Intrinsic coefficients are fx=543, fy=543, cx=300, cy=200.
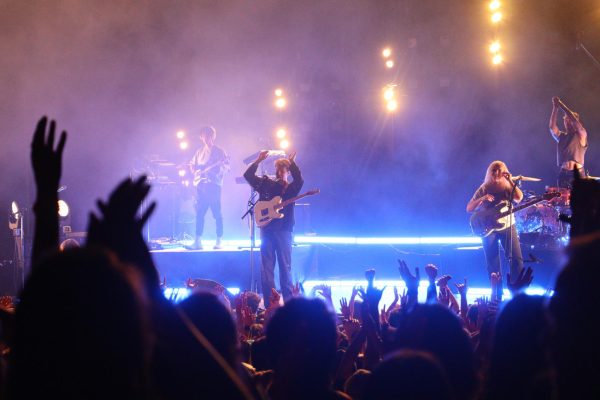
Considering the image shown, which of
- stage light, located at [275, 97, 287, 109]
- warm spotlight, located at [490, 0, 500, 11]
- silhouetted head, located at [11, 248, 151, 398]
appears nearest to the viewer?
silhouetted head, located at [11, 248, 151, 398]

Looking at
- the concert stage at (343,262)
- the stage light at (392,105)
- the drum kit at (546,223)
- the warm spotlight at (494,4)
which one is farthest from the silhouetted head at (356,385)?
the stage light at (392,105)

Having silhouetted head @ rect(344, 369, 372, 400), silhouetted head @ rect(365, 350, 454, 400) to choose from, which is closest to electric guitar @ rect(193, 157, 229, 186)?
silhouetted head @ rect(344, 369, 372, 400)

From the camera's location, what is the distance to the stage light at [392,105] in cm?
1534

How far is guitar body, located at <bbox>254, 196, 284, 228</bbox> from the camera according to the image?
325 inches

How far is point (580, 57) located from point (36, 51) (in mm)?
12009

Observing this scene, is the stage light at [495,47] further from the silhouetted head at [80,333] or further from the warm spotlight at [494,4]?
the silhouetted head at [80,333]

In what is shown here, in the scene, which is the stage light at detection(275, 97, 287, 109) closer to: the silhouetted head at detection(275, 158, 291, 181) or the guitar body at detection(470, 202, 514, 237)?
the silhouetted head at detection(275, 158, 291, 181)

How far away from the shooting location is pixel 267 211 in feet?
27.3

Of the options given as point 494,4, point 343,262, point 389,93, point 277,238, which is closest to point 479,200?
point 277,238

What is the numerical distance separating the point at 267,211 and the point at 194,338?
6.81 m

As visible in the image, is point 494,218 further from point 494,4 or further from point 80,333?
point 80,333

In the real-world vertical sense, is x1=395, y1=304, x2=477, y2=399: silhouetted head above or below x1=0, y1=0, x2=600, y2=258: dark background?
below

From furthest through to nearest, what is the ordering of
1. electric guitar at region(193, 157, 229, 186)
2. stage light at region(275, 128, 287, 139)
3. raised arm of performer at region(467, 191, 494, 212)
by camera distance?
1. stage light at region(275, 128, 287, 139)
2. electric guitar at region(193, 157, 229, 186)
3. raised arm of performer at region(467, 191, 494, 212)

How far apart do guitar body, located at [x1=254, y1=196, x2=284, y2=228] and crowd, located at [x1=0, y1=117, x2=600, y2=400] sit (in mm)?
5631
